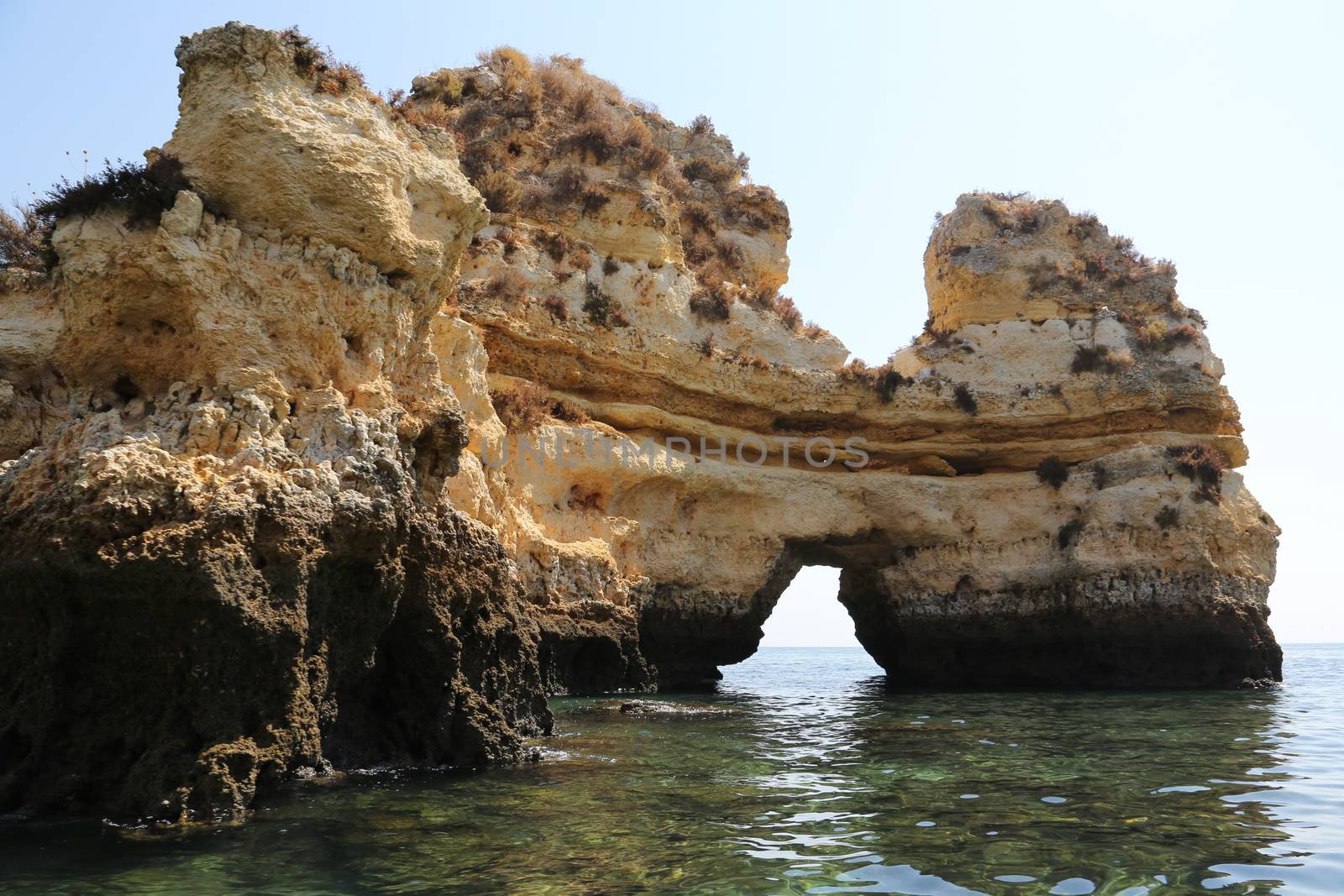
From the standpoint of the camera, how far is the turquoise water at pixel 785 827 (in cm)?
598

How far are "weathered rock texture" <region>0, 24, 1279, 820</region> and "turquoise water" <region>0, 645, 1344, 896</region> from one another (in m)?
0.93

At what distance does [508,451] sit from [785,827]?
1186cm

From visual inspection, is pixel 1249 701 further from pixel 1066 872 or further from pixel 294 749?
pixel 294 749

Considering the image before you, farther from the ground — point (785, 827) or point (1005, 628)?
point (1005, 628)

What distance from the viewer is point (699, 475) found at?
70.5 feet

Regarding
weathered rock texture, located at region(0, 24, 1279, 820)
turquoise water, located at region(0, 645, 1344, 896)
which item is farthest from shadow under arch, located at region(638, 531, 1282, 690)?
turquoise water, located at region(0, 645, 1344, 896)

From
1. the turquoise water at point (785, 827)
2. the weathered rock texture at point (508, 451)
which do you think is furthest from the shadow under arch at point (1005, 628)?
the turquoise water at point (785, 827)

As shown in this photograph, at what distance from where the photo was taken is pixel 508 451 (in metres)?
18.4

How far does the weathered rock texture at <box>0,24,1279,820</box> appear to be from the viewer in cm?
774

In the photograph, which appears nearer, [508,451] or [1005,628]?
[508,451]

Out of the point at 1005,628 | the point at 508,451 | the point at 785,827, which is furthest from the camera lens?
the point at 1005,628

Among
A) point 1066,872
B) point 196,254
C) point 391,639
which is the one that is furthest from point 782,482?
point 1066,872

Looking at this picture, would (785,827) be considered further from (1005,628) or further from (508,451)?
(1005,628)

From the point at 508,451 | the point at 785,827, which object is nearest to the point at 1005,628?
the point at 508,451
